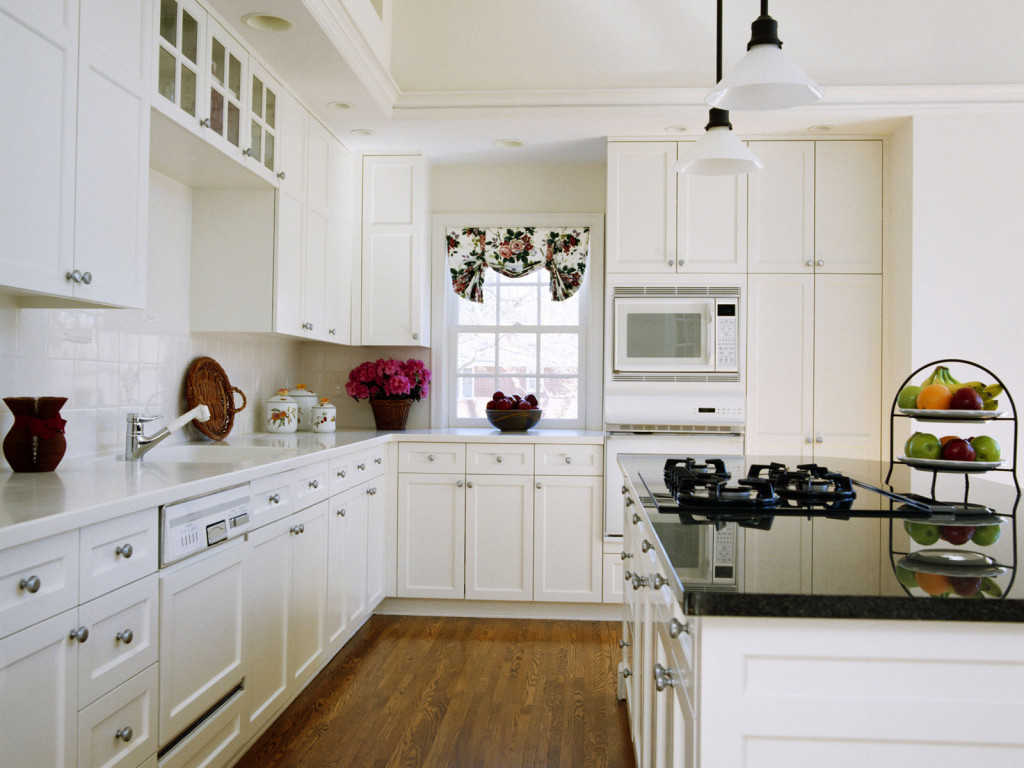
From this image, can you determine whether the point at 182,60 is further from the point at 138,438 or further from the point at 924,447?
the point at 924,447

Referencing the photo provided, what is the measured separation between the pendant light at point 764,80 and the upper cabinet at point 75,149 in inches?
59.4

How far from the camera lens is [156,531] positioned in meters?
1.67

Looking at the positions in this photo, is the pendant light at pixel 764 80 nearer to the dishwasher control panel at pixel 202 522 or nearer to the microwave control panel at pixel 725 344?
the dishwasher control panel at pixel 202 522

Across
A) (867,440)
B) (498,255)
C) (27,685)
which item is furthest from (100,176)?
(867,440)

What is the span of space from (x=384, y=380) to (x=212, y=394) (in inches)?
41.3

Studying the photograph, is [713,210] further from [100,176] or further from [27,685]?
[27,685]

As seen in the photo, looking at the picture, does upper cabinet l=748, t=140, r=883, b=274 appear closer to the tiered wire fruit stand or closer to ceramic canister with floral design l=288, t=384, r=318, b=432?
the tiered wire fruit stand

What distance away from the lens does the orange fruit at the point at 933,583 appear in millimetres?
975

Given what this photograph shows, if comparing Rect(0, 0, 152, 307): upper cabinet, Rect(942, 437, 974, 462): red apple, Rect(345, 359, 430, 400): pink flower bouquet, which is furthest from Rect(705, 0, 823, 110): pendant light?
Rect(345, 359, 430, 400): pink flower bouquet

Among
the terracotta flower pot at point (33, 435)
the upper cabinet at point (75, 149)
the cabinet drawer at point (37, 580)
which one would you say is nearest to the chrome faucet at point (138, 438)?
the terracotta flower pot at point (33, 435)

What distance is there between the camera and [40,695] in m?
1.32

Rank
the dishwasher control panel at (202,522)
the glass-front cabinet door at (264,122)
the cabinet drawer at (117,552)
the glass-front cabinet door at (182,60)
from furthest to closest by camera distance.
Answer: the glass-front cabinet door at (264,122) < the glass-front cabinet door at (182,60) < the dishwasher control panel at (202,522) < the cabinet drawer at (117,552)

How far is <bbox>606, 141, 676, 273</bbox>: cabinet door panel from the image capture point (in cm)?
364

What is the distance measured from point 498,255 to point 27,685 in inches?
129
